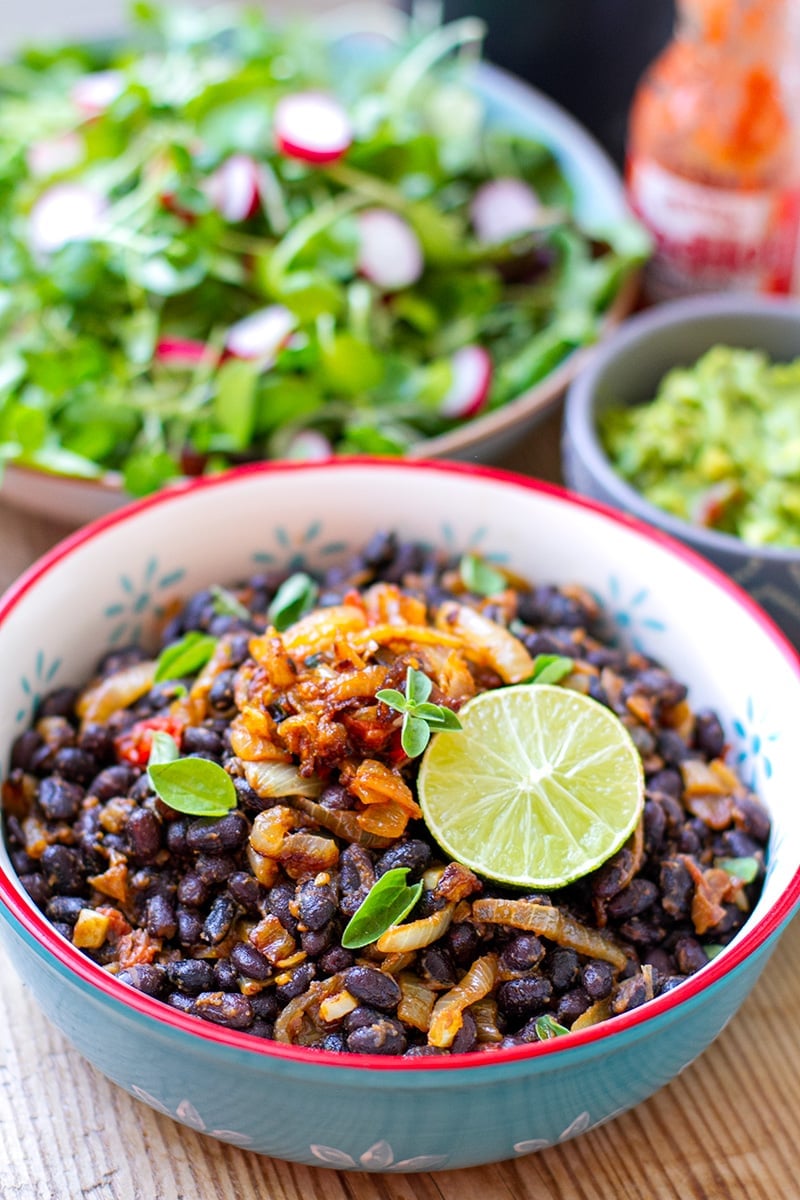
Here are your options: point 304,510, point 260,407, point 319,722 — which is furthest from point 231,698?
point 260,407

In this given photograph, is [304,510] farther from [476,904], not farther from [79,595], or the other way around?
[476,904]

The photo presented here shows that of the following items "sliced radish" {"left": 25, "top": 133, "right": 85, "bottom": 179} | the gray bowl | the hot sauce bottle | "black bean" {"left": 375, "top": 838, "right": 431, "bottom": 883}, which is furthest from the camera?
"sliced radish" {"left": 25, "top": 133, "right": 85, "bottom": 179}

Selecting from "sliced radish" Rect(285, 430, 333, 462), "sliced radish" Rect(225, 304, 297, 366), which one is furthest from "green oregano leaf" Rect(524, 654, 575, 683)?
"sliced radish" Rect(225, 304, 297, 366)

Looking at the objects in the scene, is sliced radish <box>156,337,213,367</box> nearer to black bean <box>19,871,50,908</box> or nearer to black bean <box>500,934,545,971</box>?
black bean <box>19,871,50,908</box>

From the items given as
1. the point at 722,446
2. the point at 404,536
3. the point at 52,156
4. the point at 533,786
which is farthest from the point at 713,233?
the point at 533,786

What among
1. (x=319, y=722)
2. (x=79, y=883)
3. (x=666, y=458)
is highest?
(x=319, y=722)

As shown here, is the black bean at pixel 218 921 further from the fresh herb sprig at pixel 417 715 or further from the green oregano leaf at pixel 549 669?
the green oregano leaf at pixel 549 669
